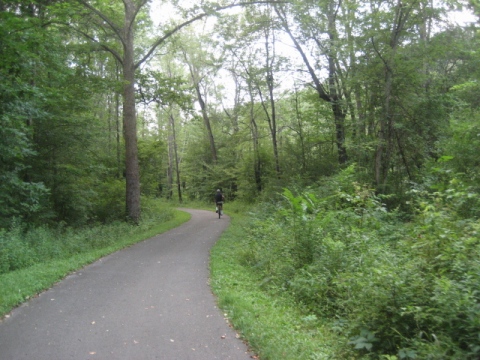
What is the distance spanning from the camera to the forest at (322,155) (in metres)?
4.83

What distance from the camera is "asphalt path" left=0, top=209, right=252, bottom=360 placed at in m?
4.71

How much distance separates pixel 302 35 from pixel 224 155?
62.3 ft

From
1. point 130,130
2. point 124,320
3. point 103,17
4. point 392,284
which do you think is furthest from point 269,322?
point 103,17

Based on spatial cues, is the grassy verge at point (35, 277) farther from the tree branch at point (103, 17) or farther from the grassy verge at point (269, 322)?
the tree branch at point (103, 17)

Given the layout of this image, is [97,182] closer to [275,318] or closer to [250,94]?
[250,94]

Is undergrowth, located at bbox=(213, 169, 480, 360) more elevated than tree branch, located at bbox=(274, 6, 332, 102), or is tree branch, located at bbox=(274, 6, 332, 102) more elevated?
tree branch, located at bbox=(274, 6, 332, 102)

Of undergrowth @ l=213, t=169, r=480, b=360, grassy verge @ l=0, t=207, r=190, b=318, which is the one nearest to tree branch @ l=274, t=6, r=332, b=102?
undergrowth @ l=213, t=169, r=480, b=360

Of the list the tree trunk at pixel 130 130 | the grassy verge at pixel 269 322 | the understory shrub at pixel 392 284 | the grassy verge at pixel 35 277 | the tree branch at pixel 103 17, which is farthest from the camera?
the tree trunk at pixel 130 130

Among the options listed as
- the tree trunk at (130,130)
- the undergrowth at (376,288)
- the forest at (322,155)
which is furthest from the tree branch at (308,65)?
the undergrowth at (376,288)

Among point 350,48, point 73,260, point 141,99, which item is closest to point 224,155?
point 141,99

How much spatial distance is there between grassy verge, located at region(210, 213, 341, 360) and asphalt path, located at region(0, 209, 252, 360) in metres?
0.22

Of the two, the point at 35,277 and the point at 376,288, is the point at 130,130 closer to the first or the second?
the point at 35,277

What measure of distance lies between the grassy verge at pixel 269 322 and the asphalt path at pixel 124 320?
215mm

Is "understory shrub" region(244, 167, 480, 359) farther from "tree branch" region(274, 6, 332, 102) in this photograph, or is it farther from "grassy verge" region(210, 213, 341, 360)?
"tree branch" region(274, 6, 332, 102)
